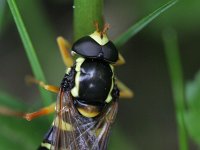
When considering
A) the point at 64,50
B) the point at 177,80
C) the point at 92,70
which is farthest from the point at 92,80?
the point at 177,80

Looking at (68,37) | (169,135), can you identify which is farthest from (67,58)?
(169,135)

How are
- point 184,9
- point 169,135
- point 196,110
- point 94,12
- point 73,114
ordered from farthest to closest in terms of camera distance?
point 169,135 < point 184,9 < point 196,110 < point 73,114 < point 94,12

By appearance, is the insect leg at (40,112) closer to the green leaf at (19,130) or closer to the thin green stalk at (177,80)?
the green leaf at (19,130)

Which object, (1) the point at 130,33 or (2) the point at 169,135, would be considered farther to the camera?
(2) the point at 169,135

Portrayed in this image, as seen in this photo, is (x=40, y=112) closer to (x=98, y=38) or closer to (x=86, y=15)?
(x=98, y=38)

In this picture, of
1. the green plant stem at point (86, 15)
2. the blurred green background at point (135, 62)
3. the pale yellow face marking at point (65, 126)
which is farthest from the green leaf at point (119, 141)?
the green plant stem at point (86, 15)

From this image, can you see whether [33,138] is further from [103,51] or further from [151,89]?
[151,89]
